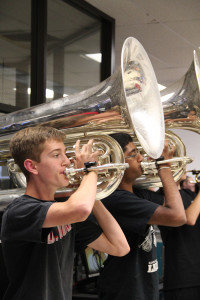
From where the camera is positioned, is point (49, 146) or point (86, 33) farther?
point (86, 33)

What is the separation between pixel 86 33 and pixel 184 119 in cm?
230

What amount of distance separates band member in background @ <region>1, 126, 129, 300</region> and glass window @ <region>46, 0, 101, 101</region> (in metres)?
2.18

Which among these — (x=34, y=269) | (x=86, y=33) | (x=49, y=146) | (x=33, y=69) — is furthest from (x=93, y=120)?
(x=86, y=33)

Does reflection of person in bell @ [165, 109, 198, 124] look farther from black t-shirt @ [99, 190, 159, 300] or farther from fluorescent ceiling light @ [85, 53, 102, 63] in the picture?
fluorescent ceiling light @ [85, 53, 102, 63]

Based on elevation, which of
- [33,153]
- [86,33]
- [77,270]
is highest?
[86,33]

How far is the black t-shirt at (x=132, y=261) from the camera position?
2.19 metres

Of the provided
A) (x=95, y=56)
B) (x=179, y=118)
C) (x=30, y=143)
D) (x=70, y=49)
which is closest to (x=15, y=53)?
(x=70, y=49)

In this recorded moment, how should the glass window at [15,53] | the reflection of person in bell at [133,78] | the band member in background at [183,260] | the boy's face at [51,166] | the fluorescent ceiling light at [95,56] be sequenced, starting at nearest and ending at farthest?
the boy's face at [51,166] < the reflection of person in bell at [133,78] < the band member in background at [183,260] < the glass window at [15,53] < the fluorescent ceiling light at [95,56]

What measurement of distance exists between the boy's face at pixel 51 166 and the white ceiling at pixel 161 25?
2706 mm

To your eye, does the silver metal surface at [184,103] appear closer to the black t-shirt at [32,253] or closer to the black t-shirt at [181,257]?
the black t-shirt at [181,257]

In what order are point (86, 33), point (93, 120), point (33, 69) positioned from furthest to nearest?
1. point (86, 33)
2. point (33, 69)
3. point (93, 120)

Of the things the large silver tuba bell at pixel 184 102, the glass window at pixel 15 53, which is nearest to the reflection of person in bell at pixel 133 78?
the large silver tuba bell at pixel 184 102

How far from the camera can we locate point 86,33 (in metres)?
4.37

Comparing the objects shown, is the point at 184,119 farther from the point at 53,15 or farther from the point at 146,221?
the point at 53,15
